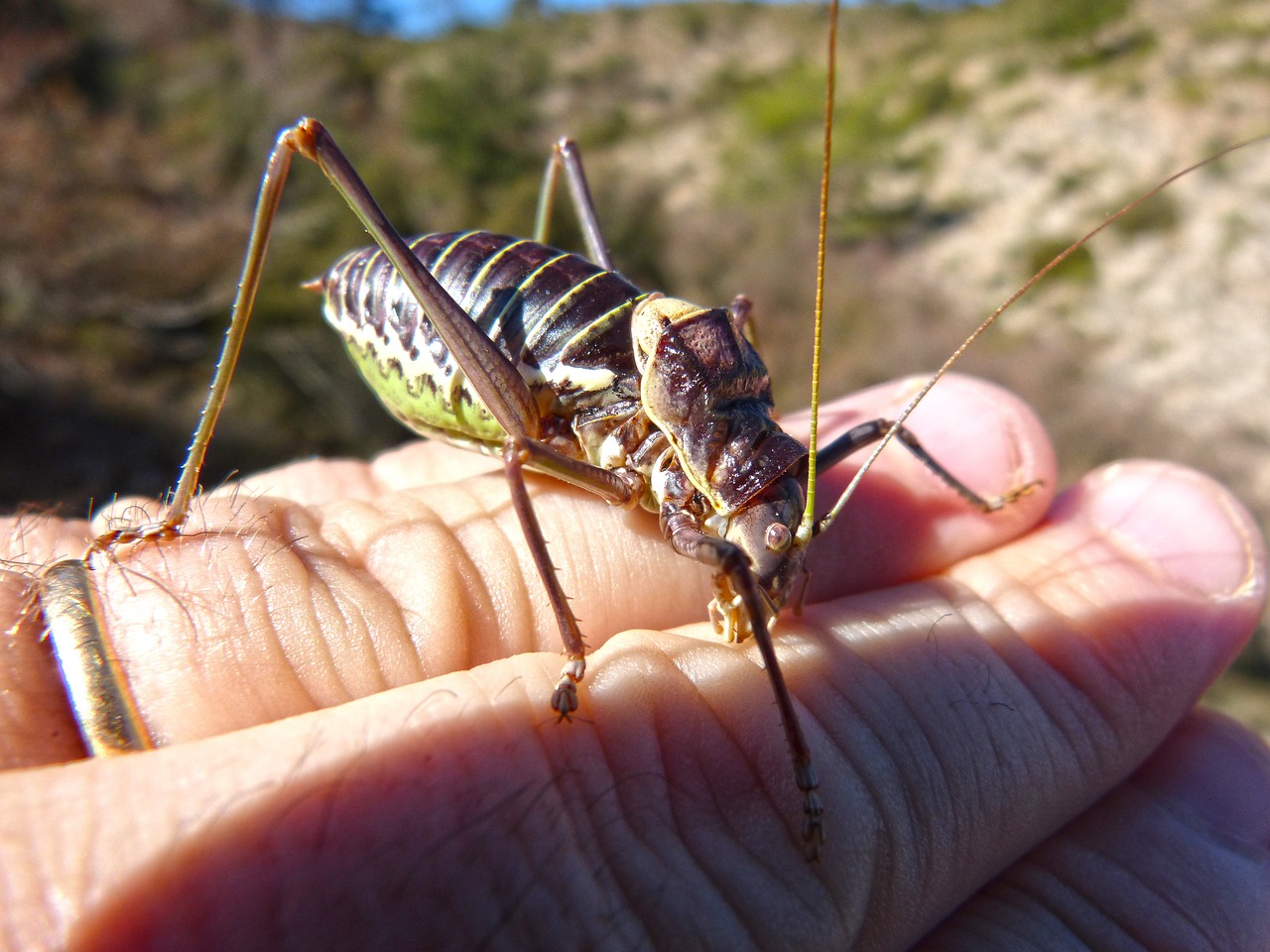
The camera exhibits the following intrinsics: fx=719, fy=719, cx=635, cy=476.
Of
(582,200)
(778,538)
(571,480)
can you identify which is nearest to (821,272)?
(778,538)

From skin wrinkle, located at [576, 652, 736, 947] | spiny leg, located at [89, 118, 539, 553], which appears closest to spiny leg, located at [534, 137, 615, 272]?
spiny leg, located at [89, 118, 539, 553]

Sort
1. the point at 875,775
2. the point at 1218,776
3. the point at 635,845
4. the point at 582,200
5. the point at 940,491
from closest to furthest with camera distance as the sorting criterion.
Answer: the point at 635,845 < the point at 875,775 < the point at 1218,776 < the point at 940,491 < the point at 582,200

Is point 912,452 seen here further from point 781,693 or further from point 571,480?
point 781,693

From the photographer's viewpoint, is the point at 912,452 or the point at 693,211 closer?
the point at 912,452

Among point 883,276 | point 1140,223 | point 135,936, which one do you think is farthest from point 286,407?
point 1140,223

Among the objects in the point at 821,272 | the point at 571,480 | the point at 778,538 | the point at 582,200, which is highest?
Result: the point at 582,200

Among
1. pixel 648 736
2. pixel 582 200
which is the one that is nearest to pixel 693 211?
pixel 582 200

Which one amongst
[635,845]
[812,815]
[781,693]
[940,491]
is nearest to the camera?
[635,845]

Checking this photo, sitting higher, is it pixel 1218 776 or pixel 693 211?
pixel 693 211
